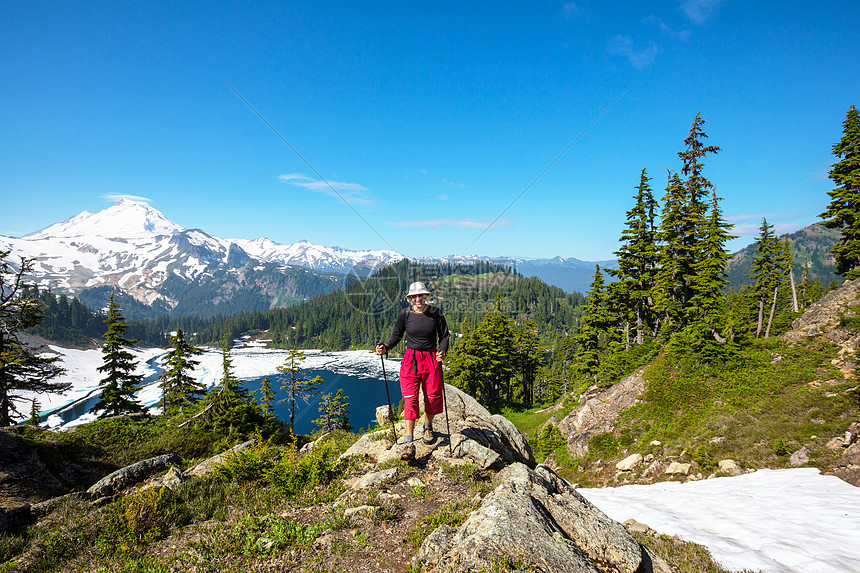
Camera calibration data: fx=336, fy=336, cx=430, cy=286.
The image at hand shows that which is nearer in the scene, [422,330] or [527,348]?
[422,330]

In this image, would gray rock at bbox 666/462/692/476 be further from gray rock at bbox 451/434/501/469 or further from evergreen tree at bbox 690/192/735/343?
gray rock at bbox 451/434/501/469

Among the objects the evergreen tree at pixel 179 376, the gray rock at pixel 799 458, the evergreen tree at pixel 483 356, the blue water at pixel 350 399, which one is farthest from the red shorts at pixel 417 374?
the blue water at pixel 350 399

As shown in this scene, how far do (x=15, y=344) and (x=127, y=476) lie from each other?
19.2 m

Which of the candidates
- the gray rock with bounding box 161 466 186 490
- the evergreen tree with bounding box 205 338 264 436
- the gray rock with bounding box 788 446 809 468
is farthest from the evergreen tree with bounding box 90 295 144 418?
the gray rock with bounding box 788 446 809 468

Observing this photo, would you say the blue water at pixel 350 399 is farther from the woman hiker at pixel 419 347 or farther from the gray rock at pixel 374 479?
the woman hiker at pixel 419 347

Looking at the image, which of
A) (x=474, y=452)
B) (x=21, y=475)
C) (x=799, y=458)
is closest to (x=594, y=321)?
(x=799, y=458)

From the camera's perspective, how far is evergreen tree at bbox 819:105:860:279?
83.9ft

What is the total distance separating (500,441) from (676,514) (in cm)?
627

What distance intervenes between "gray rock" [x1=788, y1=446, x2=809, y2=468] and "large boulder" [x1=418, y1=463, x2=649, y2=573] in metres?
13.3

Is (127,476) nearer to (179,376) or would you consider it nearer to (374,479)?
(374,479)

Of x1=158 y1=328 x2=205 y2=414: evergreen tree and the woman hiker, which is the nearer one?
the woman hiker

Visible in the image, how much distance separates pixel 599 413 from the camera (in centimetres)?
2380

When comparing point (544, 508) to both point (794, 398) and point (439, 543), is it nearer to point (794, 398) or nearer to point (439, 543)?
point (439, 543)

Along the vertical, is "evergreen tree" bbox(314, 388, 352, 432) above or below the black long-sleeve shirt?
below
